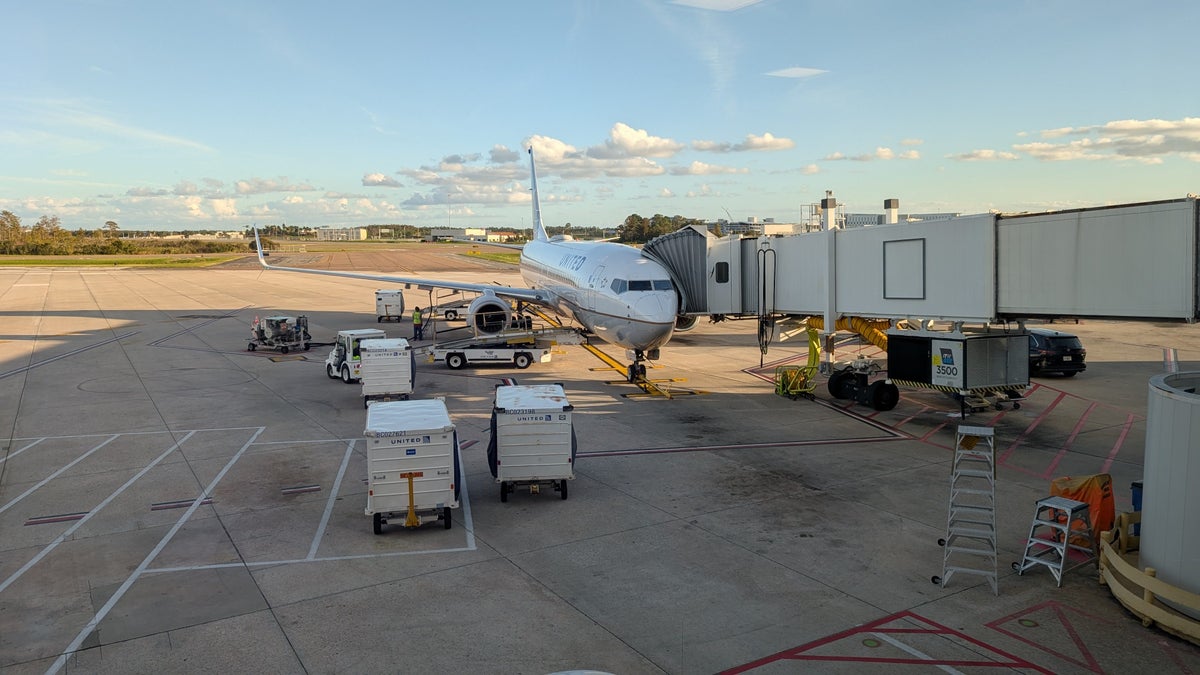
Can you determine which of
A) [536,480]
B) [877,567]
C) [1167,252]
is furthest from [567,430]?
[1167,252]

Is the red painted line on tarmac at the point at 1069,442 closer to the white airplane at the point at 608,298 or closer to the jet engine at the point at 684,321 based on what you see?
the white airplane at the point at 608,298

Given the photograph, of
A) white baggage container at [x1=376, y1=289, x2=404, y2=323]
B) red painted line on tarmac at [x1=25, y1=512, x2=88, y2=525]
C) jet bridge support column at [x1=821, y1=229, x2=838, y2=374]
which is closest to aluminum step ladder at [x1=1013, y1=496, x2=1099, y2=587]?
jet bridge support column at [x1=821, y1=229, x2=838, y2=374]

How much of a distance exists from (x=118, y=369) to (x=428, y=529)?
27.8m

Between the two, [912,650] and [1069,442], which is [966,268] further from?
[912,650]

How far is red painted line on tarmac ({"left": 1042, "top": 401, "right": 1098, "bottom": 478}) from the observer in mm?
19462

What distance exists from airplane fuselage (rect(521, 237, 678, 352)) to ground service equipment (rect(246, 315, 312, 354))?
15.9 m

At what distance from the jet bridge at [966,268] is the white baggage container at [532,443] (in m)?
11.5

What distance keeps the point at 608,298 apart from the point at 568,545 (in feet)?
52.7

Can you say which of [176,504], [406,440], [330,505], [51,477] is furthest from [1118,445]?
[51,477]

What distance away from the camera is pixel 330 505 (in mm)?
16891

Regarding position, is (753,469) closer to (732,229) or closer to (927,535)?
(927,535)

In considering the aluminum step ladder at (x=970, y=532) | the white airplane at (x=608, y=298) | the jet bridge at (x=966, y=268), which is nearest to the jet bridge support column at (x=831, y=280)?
the jet bridge at (x=966, y=268)

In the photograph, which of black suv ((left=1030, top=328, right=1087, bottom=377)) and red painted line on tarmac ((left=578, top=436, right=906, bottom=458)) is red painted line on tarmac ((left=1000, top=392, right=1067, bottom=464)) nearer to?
red painted line on tarmac ((left=578, top=436, right=906, bottom=458))

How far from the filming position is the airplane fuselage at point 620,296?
27938mm
